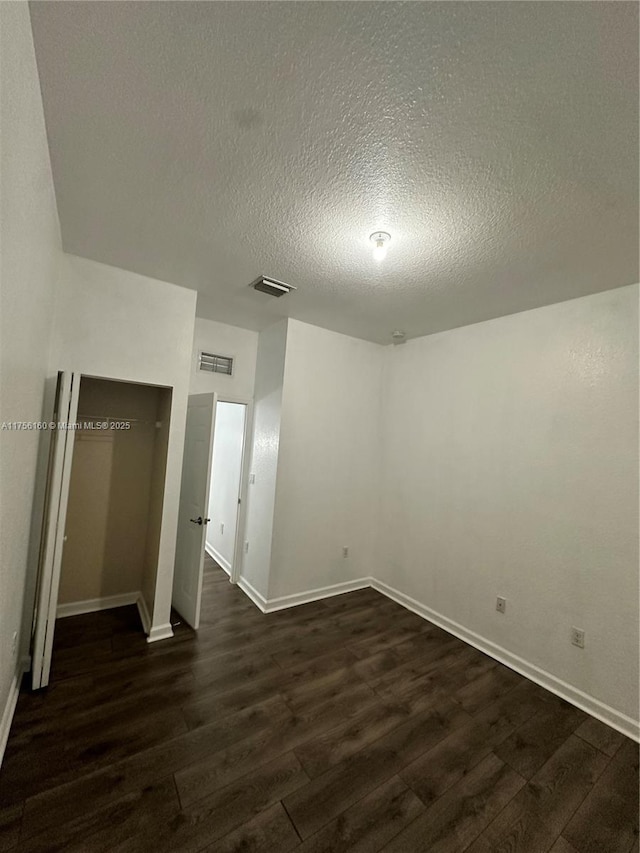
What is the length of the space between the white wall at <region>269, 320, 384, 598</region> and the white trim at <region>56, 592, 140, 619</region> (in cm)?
141

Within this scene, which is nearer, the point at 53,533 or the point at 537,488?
the point at 53,533

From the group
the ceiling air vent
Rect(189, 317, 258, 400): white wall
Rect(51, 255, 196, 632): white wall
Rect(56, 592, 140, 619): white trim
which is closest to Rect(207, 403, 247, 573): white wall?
Rect(189, 317, 258, 400): white wall

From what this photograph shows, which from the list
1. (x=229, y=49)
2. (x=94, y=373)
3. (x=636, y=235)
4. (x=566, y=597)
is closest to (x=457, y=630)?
(x=566, y=597)

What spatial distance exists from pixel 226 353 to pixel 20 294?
2446 millimetres

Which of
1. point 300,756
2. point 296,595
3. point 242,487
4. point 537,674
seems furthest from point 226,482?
point 537,674

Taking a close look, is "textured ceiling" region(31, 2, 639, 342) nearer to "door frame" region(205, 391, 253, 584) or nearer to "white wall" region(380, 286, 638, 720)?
"white wall" region(380, 286, 638, 720)

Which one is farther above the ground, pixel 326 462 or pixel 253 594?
pixel 326 462

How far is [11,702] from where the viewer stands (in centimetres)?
187

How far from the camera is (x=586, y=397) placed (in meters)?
2.45

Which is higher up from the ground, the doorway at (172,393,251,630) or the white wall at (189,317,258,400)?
the white wall at (189,317,258,400)

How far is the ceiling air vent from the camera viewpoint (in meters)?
3.59

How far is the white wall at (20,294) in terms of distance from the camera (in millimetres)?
998

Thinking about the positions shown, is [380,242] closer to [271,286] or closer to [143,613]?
[271,286]

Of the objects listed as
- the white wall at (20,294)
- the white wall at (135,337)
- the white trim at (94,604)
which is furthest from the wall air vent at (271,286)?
the white trim at (94,604)
